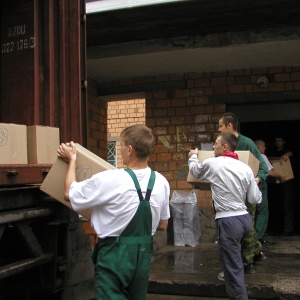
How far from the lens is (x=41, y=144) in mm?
2910

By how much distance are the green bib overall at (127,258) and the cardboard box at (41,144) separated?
0.83 m

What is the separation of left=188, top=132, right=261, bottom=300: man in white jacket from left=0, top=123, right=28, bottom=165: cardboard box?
5.23 feet

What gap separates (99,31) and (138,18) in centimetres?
67

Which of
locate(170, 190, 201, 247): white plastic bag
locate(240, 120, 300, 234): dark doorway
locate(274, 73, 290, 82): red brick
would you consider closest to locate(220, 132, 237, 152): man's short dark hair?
locate(170, 190, 201, 247): white plastic bag

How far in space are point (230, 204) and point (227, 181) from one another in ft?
0.66

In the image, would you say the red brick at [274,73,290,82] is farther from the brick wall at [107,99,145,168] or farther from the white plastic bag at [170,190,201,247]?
the brick wall at [107,99,145,168]

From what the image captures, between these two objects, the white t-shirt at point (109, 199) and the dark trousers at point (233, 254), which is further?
the dark trousers at point (233, 254)

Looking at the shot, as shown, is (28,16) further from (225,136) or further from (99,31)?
(99,31)

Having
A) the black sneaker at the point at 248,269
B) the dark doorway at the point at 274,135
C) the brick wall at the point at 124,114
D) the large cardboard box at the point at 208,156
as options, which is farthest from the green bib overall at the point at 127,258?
the brick wall at the point at 124,114

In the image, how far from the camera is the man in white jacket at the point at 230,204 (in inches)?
143

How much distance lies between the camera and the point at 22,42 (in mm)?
3271

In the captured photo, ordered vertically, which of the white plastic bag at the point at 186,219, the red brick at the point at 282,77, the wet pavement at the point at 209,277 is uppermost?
the red brick at the point at 282,77

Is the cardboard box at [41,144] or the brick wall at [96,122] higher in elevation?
the brick wall at [96,122]

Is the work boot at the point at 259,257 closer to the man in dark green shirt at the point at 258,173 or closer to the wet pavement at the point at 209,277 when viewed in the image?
the wet pavement at the point at 209,277
